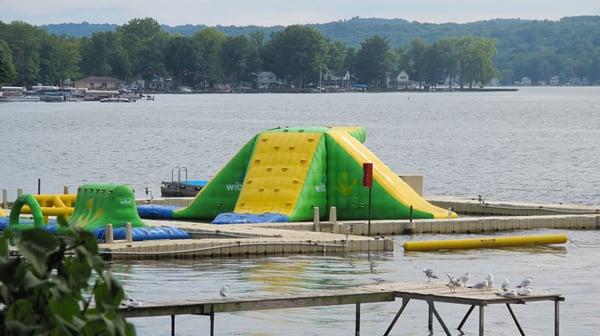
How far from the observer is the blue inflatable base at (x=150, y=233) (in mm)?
34969

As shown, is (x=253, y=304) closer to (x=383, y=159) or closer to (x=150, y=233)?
(x=150, y=233)

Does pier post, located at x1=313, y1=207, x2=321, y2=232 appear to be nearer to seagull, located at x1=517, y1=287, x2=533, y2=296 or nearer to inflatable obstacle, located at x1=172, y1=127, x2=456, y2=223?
inflatable obstacle, located at x1=172, y1=127, x2=456, y2=223

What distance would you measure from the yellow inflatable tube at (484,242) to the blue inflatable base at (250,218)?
427 centimetres

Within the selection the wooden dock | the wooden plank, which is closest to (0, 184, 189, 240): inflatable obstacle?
the wooden dock

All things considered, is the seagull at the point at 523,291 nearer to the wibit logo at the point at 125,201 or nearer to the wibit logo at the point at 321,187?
the wibit logo at the point at 125,201

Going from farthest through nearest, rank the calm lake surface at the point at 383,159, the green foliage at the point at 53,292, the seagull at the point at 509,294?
the calm lake surface at the point at 383,159, the seagull at the point at 509,294, the green foliage at the point at 53,292

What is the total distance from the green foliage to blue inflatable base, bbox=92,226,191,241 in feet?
85.0

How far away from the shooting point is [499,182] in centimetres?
7994

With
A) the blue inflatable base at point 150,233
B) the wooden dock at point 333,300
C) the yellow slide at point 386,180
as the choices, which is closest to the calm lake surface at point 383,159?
the blue inflatable base at point 150,233

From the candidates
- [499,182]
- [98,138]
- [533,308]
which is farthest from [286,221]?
[98,138]

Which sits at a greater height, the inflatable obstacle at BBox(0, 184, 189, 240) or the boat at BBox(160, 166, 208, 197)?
the inflatable obstacle at BBox(0, 184, 189, 240)

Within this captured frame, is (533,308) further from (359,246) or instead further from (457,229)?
(457,229)

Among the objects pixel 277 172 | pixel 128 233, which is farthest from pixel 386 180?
pixel 128 233

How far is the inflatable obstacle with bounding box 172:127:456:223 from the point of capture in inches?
1625
